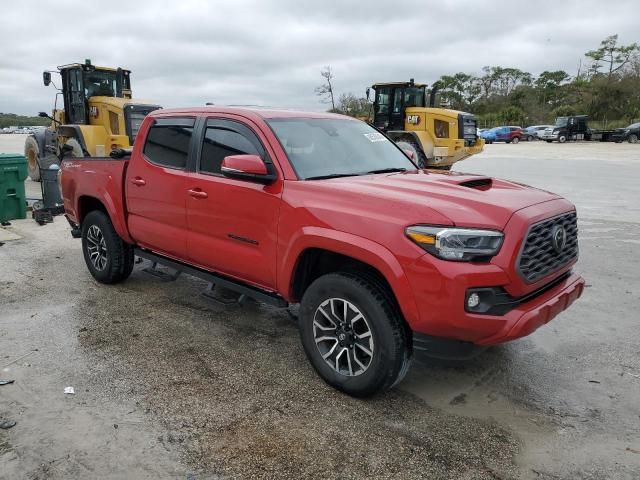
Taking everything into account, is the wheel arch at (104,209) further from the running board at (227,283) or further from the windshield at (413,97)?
the windshield at (413,97)

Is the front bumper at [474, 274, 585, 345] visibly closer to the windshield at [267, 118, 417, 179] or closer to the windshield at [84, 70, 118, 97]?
the windshield at [267, 118, 417, 179]

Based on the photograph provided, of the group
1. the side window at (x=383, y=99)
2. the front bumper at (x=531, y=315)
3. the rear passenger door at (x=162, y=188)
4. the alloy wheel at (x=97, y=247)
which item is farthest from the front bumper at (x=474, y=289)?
the side window at (x=383, y=99)

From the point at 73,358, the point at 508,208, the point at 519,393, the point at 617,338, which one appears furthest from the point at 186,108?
the point at 617,338

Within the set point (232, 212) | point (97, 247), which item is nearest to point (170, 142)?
point (232, 212)

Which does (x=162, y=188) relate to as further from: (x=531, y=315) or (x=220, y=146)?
(x=531, y=315)

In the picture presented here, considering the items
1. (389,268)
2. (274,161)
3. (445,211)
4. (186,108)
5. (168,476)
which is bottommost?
(168,476)

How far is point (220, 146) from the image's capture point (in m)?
4.40

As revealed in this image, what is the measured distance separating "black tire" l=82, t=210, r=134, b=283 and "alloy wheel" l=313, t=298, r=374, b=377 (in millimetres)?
2921

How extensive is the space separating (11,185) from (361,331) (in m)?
8.30

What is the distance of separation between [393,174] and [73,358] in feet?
9.32

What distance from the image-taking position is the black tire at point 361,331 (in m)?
3.30

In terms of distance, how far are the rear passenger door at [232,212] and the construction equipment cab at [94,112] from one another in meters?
9.61

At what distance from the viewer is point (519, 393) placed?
A: 369cm

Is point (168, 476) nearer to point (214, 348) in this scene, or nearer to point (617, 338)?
point (214, 348)
